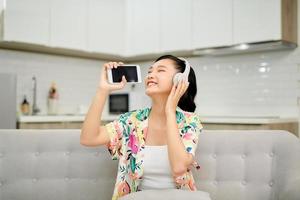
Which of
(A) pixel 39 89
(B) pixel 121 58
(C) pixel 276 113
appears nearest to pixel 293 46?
(C) pixel 276 113

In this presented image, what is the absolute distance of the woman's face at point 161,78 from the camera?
1.62 m

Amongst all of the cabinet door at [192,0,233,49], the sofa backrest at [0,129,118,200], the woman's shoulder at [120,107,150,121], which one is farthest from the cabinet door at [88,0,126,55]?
the woman's shoulder at [120,107,150,121]

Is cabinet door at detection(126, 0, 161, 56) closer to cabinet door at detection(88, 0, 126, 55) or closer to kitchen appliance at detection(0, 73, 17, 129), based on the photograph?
cabinet door at detection(88, 0, 126, 55)

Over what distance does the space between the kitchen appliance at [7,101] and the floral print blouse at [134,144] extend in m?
2.21

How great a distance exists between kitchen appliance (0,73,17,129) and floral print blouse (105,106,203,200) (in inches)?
87.0

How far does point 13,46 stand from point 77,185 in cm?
289

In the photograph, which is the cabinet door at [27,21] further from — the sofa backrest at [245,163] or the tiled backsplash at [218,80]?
the sofa backrest at [245,163]

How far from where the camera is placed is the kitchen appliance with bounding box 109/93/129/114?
506cm

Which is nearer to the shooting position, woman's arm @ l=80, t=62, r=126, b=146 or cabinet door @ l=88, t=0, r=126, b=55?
woman's arm @ l=80, t=62, r=126, b=146

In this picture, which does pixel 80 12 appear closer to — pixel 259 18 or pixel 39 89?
pixel 39 89

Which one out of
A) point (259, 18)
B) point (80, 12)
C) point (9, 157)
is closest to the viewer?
point (9, 157)

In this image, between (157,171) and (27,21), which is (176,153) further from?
(27,21)

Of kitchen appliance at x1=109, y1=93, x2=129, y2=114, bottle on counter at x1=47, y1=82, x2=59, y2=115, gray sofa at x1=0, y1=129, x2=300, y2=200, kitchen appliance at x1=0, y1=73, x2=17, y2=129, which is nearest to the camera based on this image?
gray sofa at x1=0, y1=129, x2=300, y2=200

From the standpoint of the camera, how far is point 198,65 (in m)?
4.89
